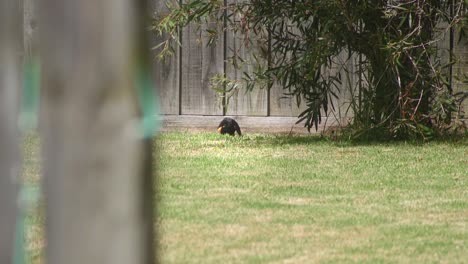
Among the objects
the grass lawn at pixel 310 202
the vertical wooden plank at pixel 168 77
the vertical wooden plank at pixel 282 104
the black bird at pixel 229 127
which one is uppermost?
the vertical wooden plank at pixel 168 77

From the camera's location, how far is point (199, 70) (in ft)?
30.2

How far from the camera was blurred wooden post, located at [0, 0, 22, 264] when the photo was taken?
214 centimetres

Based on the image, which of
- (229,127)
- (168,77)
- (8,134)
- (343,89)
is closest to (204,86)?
(168,77)

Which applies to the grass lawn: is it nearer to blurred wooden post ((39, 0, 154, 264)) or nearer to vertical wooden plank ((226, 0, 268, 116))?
vertical wooden plank ((226, 0, 268, 116))

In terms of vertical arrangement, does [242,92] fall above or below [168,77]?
below

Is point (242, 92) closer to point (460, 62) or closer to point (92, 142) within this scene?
point (460, 62)

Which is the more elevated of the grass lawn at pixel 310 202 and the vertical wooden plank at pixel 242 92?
the vertical wooden plank at pixel 242 92

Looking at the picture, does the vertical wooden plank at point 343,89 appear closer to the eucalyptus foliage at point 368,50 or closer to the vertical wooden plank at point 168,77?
the eucalyptus foliage at point 368,50

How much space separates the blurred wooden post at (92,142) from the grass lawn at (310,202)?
7.36 ft

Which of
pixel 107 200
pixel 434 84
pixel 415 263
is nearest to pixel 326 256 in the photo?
pixel 415 263

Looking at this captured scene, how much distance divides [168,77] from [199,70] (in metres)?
0.30

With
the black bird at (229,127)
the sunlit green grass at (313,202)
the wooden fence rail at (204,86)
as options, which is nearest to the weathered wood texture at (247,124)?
the wooden fence rail at (204,86)

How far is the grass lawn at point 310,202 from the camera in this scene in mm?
4188

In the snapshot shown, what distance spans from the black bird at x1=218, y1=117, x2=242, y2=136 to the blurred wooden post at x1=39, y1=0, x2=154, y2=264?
6950 mm
